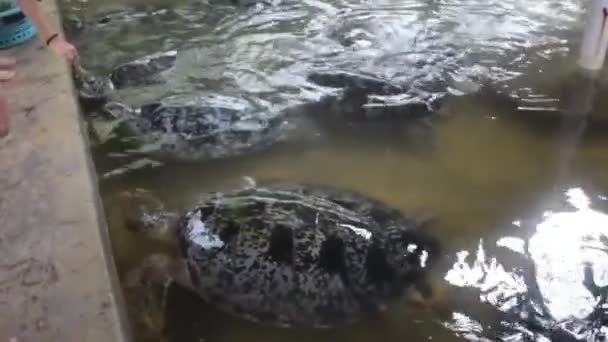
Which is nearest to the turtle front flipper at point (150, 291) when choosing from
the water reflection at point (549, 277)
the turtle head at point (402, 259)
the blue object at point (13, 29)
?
the turtle head at point (402, 259)

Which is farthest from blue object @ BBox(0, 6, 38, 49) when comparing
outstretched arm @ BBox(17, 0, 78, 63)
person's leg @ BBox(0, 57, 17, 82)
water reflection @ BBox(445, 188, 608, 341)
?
water reflection @ BBox(445, 188, 608, 341)

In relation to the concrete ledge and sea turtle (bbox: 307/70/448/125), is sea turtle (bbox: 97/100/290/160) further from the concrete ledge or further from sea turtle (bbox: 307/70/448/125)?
the concrete ledge

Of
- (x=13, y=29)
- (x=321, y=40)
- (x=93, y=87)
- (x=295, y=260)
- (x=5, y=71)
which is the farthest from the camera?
(x=321, y=40)

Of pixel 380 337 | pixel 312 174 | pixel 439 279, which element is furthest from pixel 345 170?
pixel 380 337

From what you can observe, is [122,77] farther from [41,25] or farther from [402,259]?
[402,259]

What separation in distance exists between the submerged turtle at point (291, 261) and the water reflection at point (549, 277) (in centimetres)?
23

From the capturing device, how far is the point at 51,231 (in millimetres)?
2514

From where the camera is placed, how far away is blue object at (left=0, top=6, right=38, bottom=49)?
3.78 meters

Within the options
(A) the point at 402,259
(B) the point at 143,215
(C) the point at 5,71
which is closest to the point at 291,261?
(A) the point at 402,259

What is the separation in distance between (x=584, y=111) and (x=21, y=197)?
304 cm

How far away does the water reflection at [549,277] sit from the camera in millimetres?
2645

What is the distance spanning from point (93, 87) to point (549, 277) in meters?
2.75

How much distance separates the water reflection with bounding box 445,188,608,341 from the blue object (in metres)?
2.65

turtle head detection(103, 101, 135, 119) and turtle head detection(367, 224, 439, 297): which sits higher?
turtle head detection(103, 101, 135, 119)
